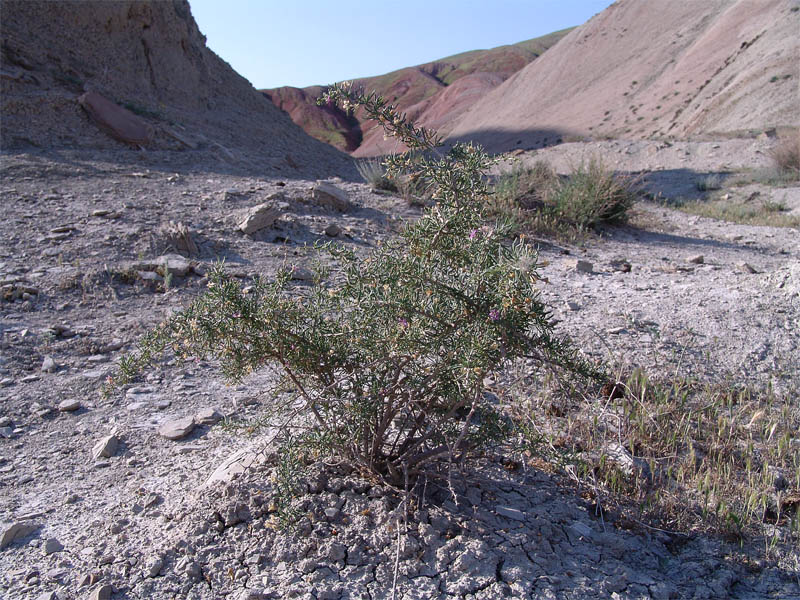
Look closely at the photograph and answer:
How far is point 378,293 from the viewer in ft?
5.77

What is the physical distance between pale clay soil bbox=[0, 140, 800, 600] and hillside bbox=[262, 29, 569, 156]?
4522 centimetres

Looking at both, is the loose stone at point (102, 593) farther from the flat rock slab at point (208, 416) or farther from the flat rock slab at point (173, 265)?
the flat rock slab at point (173, 265)

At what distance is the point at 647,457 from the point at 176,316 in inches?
84.2

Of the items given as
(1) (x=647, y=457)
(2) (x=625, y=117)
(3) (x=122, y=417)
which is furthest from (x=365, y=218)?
(2) (x=625, y=117)

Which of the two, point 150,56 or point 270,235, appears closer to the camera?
point 270,235

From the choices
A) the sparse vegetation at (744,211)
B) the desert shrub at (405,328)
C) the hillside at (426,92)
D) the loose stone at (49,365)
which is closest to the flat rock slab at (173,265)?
the loose stone at (49,365)

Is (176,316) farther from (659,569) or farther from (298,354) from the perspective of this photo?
(659,569)

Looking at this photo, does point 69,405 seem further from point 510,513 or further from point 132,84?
point 132,84

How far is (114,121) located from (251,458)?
872cm

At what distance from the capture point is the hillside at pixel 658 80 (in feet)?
77.3

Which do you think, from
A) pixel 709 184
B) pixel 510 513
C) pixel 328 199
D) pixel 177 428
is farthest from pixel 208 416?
pixel 709 184

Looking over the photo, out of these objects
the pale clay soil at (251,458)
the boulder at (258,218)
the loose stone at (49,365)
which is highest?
the boulder at (258,218)

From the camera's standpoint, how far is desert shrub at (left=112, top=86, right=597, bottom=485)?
1.72 metres

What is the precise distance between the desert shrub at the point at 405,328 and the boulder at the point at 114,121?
27.2 ft
